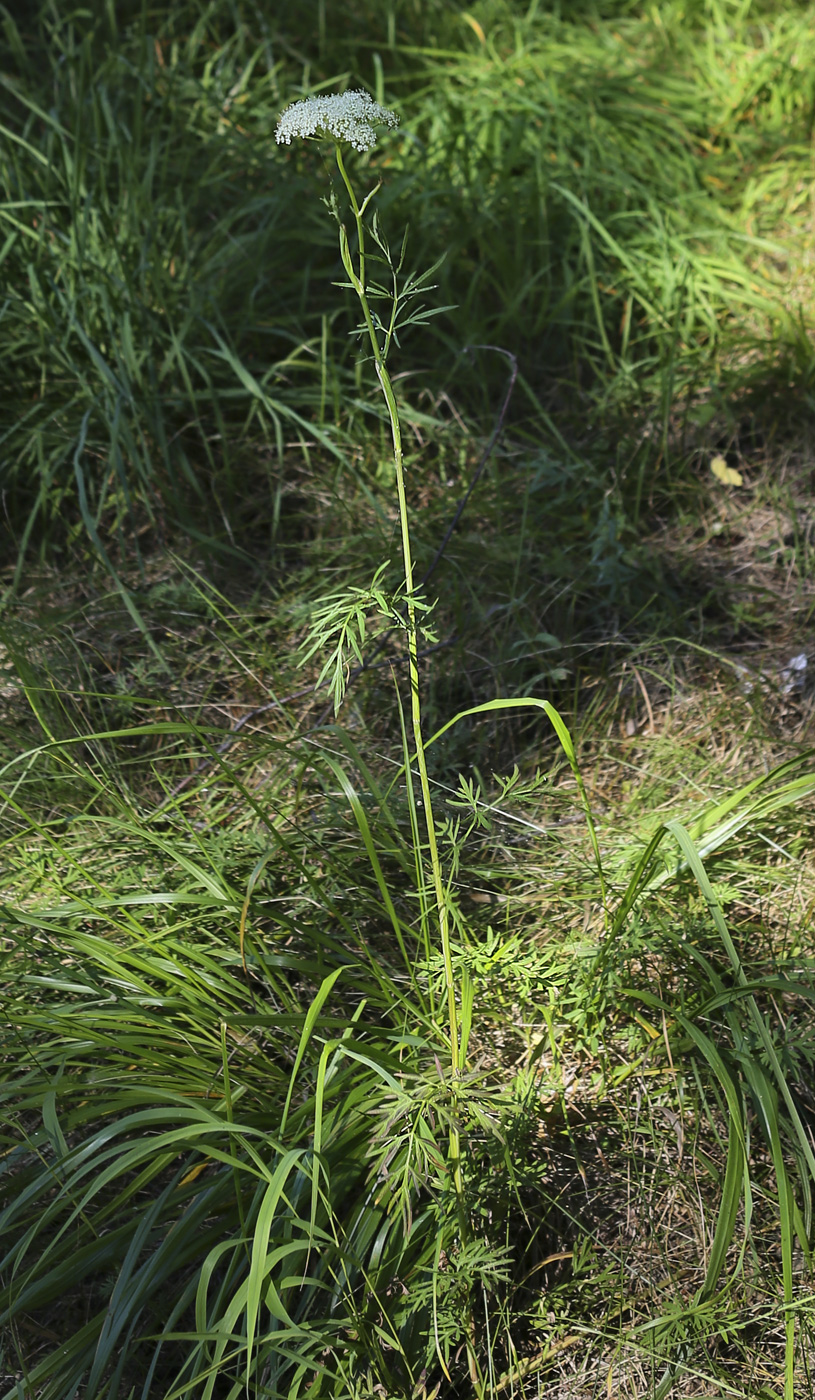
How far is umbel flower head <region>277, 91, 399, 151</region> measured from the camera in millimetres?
1066

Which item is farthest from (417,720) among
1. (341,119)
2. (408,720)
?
(408,720)

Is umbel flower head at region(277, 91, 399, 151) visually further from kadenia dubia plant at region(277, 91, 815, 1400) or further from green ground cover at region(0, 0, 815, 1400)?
green ground cover at region(0, 0, 815, 1400)

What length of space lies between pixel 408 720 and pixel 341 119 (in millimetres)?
1273

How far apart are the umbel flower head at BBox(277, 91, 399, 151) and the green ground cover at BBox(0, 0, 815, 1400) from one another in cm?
18

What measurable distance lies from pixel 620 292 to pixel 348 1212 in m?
2.37

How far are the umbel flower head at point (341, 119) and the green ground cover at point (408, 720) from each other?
0.60 feet

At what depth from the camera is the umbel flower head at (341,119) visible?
107 centimetres

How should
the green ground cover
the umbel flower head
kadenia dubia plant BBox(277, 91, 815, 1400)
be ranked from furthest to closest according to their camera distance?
the green ground cover → kadenia dubia plant BBox(277, 91, 815, 1400) → the umbel flower head

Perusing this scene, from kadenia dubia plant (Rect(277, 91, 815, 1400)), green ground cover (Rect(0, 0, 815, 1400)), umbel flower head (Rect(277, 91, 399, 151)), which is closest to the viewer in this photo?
umbel flower head (Rect(277, 91, 399, 151))

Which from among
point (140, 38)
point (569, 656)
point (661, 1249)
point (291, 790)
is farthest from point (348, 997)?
point (140, 38)

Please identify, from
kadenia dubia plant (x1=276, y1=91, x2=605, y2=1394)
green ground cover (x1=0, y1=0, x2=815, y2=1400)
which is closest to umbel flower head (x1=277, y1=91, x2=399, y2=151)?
kadenia dubia plant (x1=276, y1=91, x2=605, y2=1394)

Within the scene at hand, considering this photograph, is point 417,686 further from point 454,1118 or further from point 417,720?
point 454,1118

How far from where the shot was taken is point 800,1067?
1570 mm

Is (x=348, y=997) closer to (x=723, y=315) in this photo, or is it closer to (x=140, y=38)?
(x=723, y=315)
